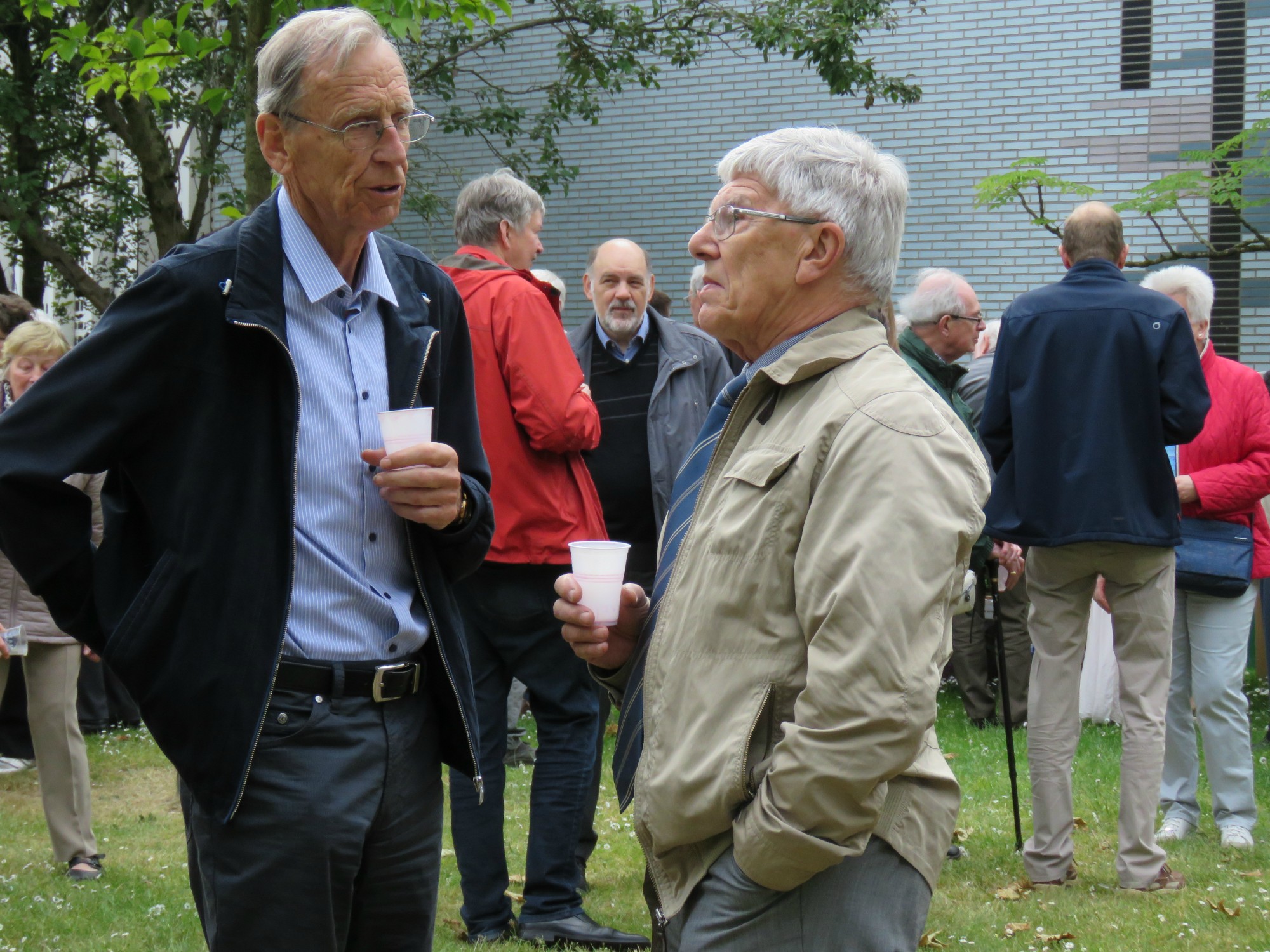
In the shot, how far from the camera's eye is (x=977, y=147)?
40.8 ft

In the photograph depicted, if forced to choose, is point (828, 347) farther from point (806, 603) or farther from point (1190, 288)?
point (1190, 288)

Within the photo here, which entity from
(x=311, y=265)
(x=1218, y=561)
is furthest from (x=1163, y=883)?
(x=311, y=265)

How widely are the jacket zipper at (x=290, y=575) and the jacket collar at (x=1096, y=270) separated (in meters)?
3.99

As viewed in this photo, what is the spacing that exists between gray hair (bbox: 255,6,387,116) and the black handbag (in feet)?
15.1

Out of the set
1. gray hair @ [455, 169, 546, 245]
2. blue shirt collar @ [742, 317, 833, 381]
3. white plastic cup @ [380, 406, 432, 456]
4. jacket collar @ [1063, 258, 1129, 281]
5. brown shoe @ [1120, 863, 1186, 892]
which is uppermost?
gray hair @ [455, 169, 546, 245]

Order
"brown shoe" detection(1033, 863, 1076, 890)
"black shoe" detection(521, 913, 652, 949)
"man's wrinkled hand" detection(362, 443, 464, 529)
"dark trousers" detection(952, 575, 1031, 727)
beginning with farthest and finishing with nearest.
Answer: "dark trousers" detection(952, 575, 1031, 727)
"brown shoe" detection(1033, 863, 1076, 890)
"black shoe" detection(521, 913, 652, 949)
"man's wrinkled hand" detection(362, 443, 464, 529)

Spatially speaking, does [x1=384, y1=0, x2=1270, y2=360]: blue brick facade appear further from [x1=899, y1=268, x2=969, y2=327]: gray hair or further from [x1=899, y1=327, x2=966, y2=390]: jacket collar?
[x1=899, y1=327, x2=966, y2=390]: jacket collar

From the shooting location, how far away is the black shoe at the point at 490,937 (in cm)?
439

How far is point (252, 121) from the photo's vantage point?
603 cm

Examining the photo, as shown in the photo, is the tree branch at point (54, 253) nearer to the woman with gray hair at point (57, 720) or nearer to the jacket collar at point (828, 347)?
the woman with gray hair at point (57, 720)

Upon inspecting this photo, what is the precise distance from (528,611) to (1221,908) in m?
2.90

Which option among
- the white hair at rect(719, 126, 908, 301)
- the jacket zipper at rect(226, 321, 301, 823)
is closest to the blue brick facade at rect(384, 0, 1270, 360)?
the white hair at rect(719, 126, 908, 301)

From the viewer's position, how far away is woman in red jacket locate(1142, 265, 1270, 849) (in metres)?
5.73

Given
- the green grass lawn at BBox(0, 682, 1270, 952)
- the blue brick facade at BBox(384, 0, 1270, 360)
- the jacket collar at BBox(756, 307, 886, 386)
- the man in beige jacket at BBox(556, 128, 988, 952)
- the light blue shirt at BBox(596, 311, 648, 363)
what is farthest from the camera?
the blue brick facade at BBox(384, 0, 1270, 360)
